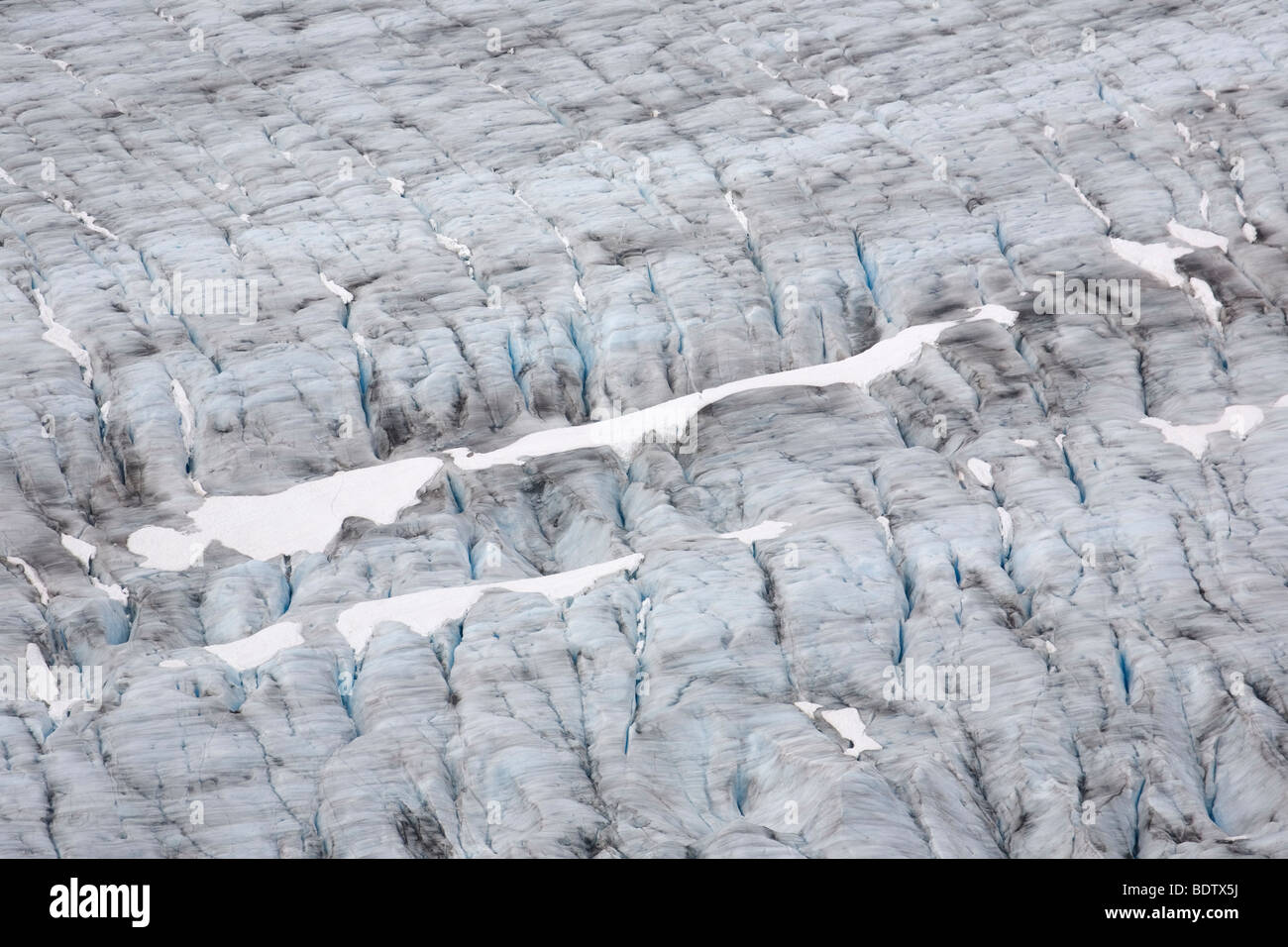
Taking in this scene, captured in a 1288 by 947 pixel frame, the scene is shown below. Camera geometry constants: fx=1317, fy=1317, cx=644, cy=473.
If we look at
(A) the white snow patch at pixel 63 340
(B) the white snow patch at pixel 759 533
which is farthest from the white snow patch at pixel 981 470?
(A) the white snow patch at pixel 63 340

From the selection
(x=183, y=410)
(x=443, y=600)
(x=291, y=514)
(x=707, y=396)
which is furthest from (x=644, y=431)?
(x=183, y=410)

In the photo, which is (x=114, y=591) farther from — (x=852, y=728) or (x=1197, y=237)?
(x=1197, y=237)

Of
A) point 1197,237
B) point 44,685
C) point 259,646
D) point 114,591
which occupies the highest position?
point 1197,237

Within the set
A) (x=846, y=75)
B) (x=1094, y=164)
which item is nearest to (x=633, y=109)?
(x=846, y=75)

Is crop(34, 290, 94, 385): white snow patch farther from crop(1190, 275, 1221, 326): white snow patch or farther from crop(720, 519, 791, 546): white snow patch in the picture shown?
crop(1190, 275, 1221, 326): white snow patch

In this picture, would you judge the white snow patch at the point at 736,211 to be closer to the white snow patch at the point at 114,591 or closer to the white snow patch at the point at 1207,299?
the white snow patch at the point at 1207,299

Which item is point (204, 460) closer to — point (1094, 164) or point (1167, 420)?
point (1167, 420)
